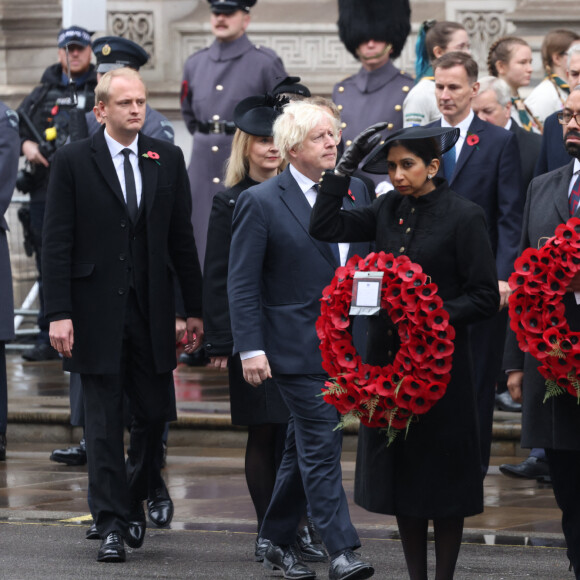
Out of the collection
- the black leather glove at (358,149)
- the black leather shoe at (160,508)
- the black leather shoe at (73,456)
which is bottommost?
the black leather shoe at (73,456)

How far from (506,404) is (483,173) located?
251 centimetres

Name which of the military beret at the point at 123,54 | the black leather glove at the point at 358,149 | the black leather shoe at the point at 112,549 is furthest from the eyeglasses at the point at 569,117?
the military beret at the point at 123,54

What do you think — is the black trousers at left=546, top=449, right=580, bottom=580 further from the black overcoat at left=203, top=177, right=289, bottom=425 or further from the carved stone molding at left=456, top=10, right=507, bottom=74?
the carved stone molding at left=456, top=10, right=507, bottom=74

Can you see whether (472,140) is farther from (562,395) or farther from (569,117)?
(562,395)

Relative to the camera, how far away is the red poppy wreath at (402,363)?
5902mm

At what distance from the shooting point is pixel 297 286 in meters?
6.88

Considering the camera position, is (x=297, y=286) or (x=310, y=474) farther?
(x=297, y=286)

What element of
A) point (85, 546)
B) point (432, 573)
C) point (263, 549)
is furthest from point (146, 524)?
point (432, 573)

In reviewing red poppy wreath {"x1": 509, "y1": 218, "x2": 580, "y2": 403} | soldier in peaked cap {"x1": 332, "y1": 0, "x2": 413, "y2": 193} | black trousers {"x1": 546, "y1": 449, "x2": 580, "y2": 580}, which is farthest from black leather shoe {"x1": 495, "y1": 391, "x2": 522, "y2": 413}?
red poppy wreath {"x1": 509, "y1": 218, "x2": 580, "y2": 403}

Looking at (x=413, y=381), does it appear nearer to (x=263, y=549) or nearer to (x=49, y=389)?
(x=263, y=549)

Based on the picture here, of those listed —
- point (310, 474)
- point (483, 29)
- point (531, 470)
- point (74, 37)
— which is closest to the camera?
point (310, 474)

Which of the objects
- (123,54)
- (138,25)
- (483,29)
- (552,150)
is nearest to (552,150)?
(552,150)

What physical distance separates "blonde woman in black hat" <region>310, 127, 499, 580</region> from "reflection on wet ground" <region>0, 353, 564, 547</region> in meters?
1.46

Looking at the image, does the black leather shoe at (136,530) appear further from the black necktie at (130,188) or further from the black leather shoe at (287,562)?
the black necktie at (130,188)
